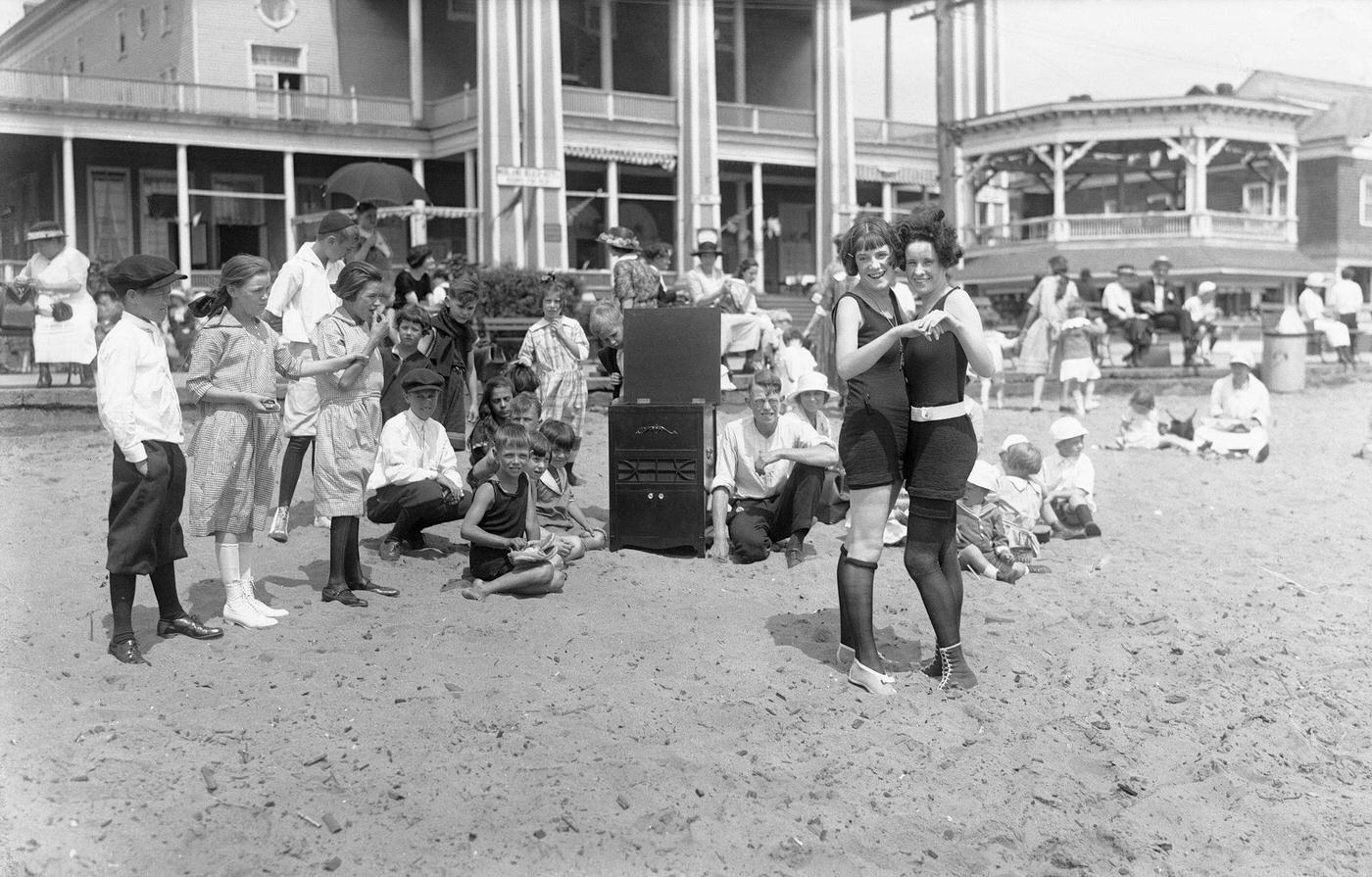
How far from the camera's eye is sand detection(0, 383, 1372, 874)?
4688mm

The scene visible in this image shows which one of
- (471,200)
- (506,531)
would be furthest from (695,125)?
(506,531)

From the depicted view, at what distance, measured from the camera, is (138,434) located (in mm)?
5633

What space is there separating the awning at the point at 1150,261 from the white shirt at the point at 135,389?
93.7 ft

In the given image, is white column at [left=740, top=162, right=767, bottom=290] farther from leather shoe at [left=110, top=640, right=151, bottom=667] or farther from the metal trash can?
leather shoe at [left=110, top=640, right=151, bottom=667]

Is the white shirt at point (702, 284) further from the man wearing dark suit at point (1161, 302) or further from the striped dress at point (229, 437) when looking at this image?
the man wearing dark suit at point (1161, 302)

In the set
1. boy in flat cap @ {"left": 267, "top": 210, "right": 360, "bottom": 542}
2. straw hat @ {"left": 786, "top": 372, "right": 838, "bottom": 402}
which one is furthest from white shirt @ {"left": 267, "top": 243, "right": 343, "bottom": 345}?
straw hat @ {"left": 786, "top": 372, "right": 838, "bottom": 402}

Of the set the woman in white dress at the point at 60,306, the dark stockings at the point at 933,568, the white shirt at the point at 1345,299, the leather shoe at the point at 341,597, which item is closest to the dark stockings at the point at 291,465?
the leather shoe at the point at 341,597

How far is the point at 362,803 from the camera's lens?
479 centimetres

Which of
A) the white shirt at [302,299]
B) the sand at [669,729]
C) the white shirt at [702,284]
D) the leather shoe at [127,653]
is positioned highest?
the white shirt at [702,284]

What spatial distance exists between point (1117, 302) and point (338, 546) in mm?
15611

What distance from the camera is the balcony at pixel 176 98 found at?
993 inches

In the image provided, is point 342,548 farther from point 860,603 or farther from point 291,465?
point 860,603

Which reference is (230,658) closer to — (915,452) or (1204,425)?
(915,452)

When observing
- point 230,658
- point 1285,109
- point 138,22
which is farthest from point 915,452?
point 1285,109
